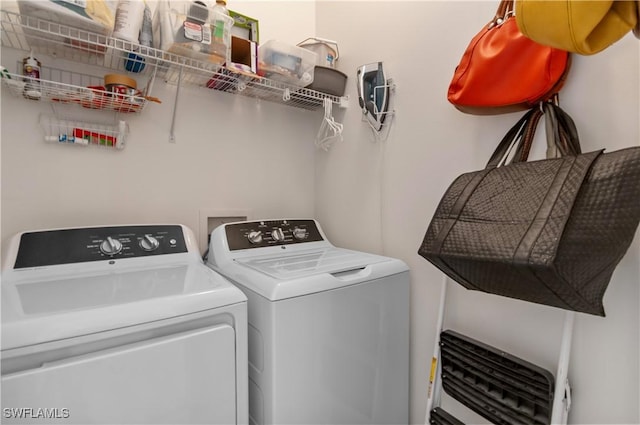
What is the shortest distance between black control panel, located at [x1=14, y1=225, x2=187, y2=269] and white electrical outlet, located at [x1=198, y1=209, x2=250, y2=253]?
27 cm

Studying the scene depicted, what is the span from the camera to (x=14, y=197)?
1241 millimetres

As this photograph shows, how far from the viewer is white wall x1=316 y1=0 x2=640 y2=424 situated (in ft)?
2.95

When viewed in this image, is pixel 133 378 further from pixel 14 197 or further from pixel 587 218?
pixel 587 218

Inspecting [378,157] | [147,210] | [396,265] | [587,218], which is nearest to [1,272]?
[147,210]

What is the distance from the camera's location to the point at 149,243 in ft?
4.19

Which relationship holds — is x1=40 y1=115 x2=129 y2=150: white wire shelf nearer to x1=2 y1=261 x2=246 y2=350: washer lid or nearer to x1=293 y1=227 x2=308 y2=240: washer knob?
x1=2 y1=261 x2=246 y2=350: washer lid

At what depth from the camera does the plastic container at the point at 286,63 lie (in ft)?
4.80

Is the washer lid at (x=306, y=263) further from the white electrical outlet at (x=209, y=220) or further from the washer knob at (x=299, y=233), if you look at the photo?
the white electrical outlet at (x=209, y=220)

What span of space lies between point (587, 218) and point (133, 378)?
1.10 m

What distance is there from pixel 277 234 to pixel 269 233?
0.04 m

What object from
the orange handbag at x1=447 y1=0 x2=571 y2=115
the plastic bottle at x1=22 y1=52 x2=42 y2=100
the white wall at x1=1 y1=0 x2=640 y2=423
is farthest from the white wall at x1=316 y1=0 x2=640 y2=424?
the plastic bottle at x1=22 y1=52 x2=42 y2=100

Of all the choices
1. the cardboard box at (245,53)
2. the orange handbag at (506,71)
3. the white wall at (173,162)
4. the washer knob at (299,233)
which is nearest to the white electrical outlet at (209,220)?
the white wall at (173,162)

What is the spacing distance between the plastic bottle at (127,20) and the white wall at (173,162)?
340 millimetres

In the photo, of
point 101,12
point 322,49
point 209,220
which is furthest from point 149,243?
point 322,49
